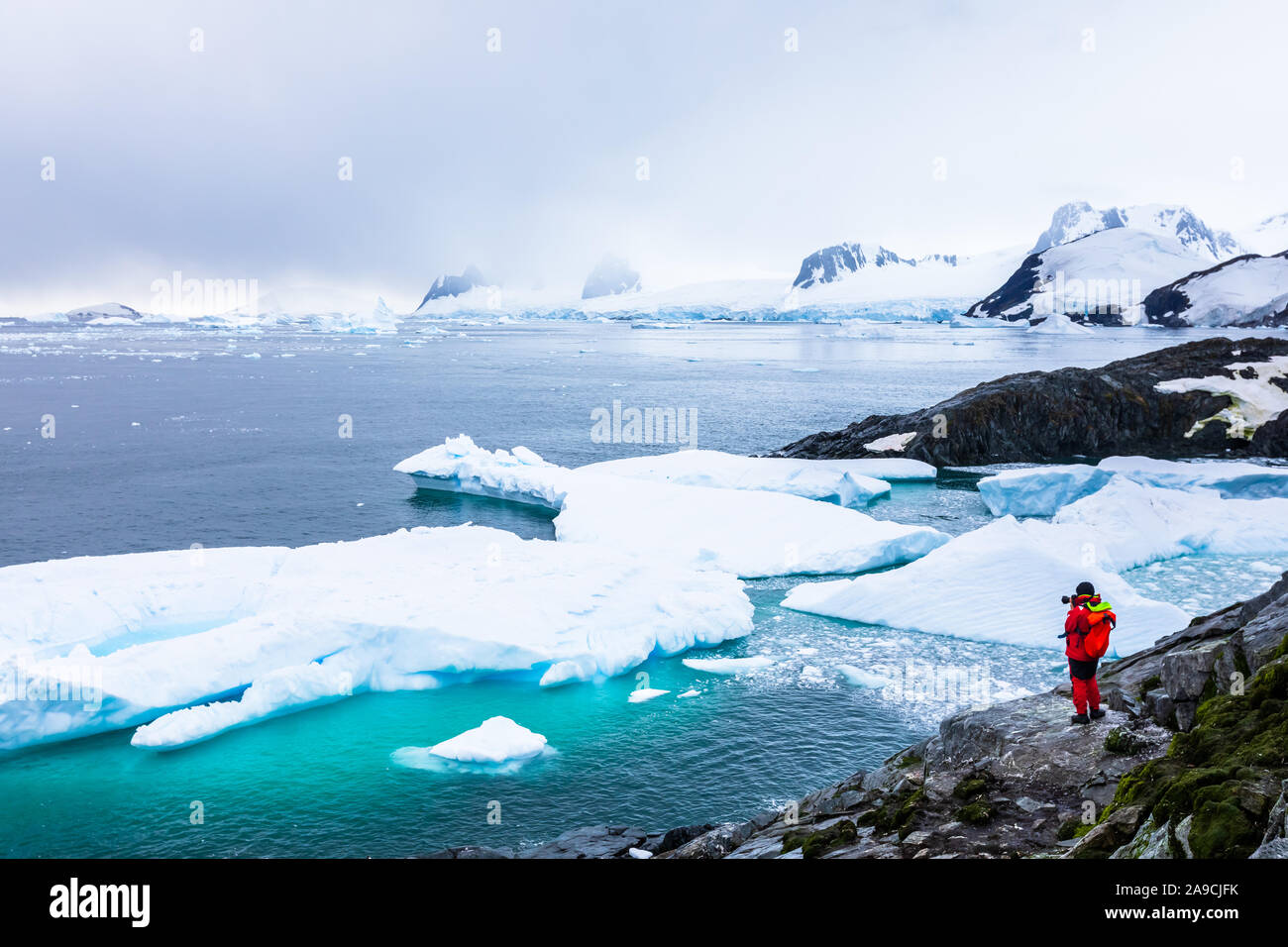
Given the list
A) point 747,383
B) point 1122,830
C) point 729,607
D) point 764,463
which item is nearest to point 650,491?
point 764,463

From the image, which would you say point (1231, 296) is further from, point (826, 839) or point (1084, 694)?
point (826, 839)

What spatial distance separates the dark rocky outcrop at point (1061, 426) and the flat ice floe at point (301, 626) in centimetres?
2357

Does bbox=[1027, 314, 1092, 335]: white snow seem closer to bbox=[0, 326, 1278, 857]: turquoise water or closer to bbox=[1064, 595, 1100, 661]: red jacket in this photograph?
bbox=[0, 326, 1278, 857]: turquoise water

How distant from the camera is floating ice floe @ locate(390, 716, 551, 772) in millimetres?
15266

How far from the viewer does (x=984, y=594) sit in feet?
71.3

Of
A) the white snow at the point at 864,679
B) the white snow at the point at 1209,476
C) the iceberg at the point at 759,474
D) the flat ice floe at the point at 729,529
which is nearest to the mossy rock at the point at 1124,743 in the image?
the white snow at the point at 864,679

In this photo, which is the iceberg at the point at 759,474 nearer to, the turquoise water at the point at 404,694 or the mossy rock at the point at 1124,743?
the turquoise water at the point at 404,694

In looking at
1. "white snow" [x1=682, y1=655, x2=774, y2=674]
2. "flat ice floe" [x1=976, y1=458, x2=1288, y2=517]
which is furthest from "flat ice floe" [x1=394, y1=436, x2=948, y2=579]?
"flat ice floe" [x1=976, y1=458, x2=1288, y2=517]

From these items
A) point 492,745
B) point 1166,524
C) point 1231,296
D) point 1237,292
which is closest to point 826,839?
point 492,745

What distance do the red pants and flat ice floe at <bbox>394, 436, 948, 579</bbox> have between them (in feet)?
49.5

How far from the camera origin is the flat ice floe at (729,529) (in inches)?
1051

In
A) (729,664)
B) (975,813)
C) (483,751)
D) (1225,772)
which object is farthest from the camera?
(729,664)

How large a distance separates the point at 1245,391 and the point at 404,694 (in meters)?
47.2
